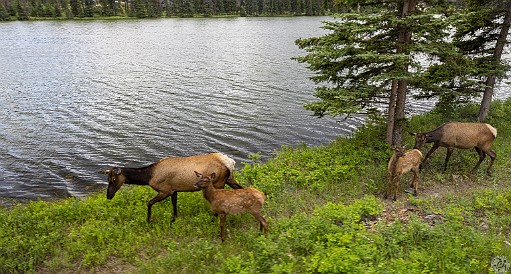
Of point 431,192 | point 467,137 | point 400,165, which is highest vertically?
point 467,137

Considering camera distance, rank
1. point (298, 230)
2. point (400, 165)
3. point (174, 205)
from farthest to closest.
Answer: point (400, 165) → point (174, 205) → point (298, 230)

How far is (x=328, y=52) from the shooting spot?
13.4 m

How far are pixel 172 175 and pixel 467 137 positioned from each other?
33.4 ft

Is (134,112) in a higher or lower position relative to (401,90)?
lower

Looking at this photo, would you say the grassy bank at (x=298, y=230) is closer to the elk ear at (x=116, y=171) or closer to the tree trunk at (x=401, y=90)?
the elk ear at (x=116, y=171)

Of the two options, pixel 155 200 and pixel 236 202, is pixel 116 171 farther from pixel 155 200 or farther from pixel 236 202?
pixel 236 202

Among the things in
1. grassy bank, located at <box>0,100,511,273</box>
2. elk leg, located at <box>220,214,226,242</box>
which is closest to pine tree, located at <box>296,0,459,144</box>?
grassy bank, located at <box>0,100,511,273</box>

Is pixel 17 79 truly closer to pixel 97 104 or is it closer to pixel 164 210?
pixel 97 104

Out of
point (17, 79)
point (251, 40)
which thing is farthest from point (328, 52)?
point (251, 40)

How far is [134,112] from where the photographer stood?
25141 millimetres

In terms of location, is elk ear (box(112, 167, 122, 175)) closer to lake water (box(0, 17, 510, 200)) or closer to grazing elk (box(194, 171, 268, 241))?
grazing elk (box(194, 171, 268, 241))

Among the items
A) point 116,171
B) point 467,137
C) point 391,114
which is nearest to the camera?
point 116,171

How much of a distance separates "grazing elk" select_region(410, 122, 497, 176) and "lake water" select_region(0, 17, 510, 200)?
711 cm

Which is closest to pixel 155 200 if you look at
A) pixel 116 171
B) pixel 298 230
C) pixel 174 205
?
pixel 174 205
